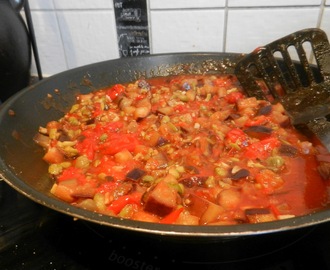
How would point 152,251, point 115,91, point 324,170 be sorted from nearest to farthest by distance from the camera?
point 152,251 < point 324,170 < point 115,91

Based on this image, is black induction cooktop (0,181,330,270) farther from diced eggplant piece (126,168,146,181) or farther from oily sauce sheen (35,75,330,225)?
diced eggplant piece (126,168,146,181)

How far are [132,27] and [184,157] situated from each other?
1157mm

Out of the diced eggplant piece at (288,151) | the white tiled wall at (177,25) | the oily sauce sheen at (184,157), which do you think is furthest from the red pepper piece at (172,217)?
the white tiled wall at (177,25)

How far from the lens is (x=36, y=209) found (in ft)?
3.97

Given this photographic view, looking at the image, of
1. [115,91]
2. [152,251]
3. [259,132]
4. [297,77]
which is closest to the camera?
[152,251]

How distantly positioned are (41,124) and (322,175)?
4.46 feet

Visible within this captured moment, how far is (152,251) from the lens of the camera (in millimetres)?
1004

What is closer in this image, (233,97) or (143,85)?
(233,97)

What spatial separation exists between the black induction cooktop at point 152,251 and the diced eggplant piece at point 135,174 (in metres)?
0.25

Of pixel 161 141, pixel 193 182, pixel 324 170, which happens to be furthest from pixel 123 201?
pixel 324 170

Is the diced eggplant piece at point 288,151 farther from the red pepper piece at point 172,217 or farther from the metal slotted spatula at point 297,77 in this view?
the red pepper piece at point 172,217

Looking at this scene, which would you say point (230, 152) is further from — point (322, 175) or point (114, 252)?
point (114, 252)

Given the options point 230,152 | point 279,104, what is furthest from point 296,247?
point 279,104

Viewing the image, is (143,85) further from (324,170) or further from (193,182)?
(324,170)
